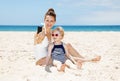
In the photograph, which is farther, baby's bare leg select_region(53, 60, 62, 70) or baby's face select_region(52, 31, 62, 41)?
baby's bare leg select_region(53, 60, 62, 70)

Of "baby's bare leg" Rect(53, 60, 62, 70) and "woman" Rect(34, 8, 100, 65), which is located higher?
"woman" Rect(34, 8, 100, 65)

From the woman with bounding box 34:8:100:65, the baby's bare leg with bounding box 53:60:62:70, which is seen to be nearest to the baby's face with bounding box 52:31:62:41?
the woman with bounding box 34:8:100:65

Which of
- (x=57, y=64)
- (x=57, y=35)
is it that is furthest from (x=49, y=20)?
(x=57, y=64)

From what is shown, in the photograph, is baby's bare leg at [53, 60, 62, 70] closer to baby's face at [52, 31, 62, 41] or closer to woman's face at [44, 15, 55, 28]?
baby's face at [52, 31, 62, 41]

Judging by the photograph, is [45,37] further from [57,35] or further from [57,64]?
[57,64]

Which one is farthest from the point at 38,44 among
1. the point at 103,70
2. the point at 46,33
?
the point at 103,70

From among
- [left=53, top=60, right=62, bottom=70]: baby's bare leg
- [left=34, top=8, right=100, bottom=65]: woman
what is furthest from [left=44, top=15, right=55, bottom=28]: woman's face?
[left=53, top=60, right=62, bottom=70]: baby's bare leg

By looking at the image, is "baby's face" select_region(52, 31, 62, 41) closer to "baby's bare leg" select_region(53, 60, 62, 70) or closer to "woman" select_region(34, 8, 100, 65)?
"woman" select_region(34, 8, 100, 65)

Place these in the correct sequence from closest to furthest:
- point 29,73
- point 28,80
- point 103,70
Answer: point 28,80
point 29,73
point 103,70

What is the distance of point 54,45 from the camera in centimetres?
660

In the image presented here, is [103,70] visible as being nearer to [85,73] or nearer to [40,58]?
[85,73]

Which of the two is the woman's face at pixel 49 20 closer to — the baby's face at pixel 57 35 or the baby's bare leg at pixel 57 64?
the baby's face at pixel 57 35

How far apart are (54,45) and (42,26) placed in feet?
1.60

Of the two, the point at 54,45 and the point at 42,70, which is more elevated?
the point at 54,45
